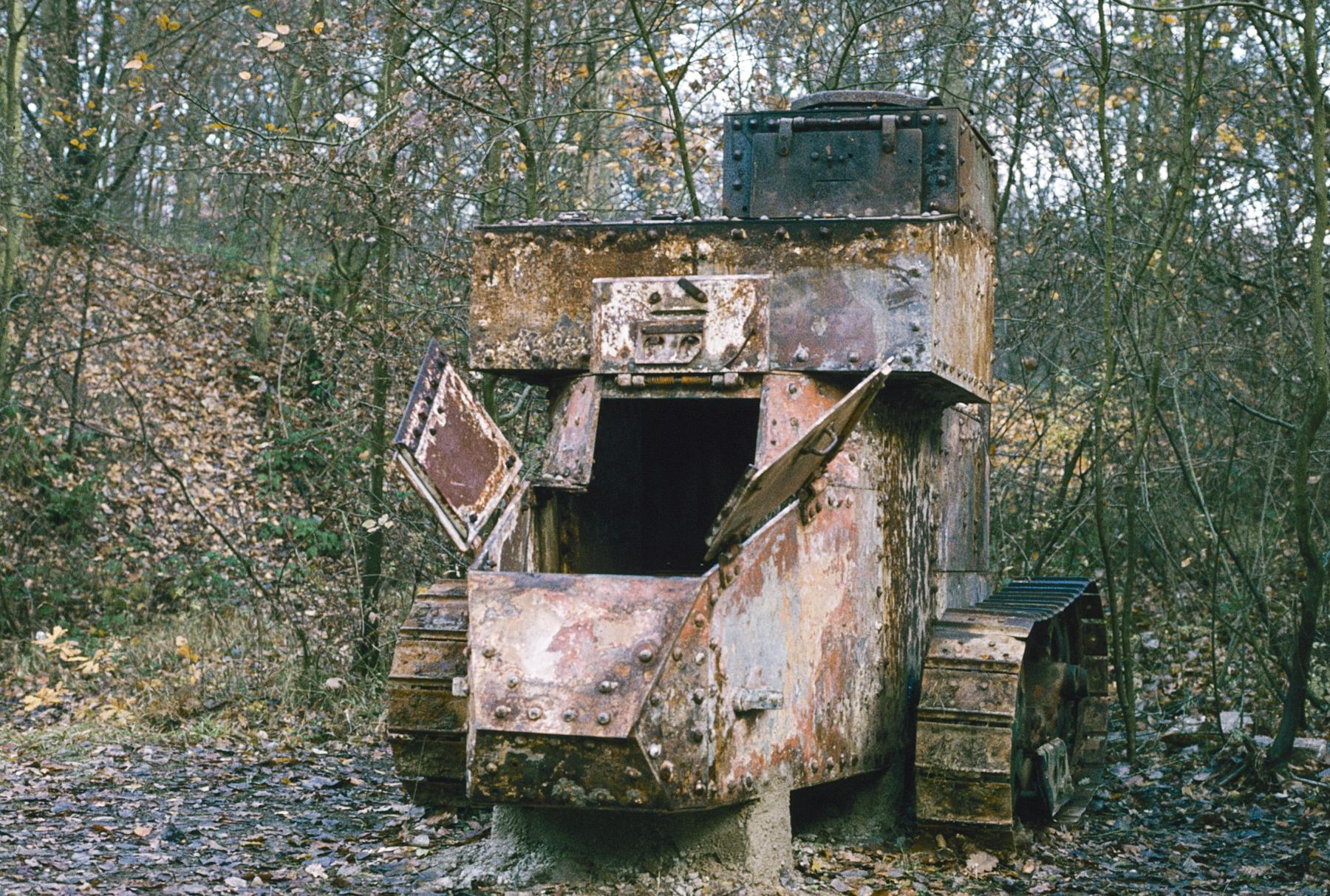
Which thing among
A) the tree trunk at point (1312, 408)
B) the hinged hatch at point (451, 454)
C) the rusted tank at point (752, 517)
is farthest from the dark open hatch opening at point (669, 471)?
the tree trunk at point (1312, 408)

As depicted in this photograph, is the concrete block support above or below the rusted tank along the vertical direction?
below

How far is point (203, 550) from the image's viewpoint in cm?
1348

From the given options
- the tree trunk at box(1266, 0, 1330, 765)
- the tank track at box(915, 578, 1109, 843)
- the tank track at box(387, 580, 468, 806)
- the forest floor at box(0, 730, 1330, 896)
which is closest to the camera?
the forest floor at box(0, 730, 1330, 896)

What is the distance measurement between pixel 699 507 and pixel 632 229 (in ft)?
5.88

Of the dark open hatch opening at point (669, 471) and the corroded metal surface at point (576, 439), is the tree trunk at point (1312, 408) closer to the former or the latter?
the dark open hatch opening at point (669, 471)

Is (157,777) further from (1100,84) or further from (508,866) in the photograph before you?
(1100,84)

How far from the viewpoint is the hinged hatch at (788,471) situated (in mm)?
4645

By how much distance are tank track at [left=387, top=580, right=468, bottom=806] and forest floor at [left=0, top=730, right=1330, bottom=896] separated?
0.29 metres

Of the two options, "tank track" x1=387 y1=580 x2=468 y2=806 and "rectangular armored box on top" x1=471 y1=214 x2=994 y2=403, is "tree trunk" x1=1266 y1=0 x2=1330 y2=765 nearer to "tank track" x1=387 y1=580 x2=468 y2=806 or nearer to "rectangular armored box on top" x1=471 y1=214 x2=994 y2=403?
"rectangular armored box on top" x1=471 y1=214 x2=994 y2=403

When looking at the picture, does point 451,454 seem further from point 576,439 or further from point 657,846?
point 657,846

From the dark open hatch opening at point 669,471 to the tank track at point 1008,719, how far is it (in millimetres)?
1248

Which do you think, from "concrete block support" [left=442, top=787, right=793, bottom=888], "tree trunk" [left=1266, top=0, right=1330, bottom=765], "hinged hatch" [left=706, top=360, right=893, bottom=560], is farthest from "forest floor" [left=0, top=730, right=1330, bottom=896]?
"hinged hatch" [left=706, top=360, right=893, bottom=560]

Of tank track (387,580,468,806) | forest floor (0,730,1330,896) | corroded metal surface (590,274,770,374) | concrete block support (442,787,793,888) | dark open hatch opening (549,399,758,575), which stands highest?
corroded metal surface (590,274,770,374)

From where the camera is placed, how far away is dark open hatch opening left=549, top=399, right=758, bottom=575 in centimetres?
663
